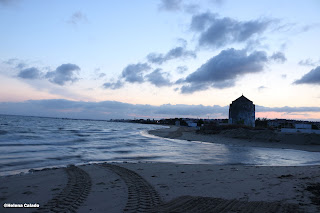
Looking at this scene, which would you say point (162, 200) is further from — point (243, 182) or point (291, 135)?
point (291, 135)

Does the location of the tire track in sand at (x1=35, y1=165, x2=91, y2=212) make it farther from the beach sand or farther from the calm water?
the calm water

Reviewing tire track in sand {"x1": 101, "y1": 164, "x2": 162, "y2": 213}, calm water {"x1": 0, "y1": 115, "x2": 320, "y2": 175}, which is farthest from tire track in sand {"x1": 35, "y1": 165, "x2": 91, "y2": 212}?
calm water {"x1": 0, "y1": 115, "x2": 320, "y2": 175}

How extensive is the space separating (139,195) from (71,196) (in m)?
1.63

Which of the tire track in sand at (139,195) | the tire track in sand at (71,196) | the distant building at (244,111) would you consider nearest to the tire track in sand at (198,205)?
the tire track in sand at (139,195)

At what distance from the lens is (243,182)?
648cm

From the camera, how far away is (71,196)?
5.29m

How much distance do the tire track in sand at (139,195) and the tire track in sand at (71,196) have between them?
1098 mm

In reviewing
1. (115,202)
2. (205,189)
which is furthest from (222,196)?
(115,202)

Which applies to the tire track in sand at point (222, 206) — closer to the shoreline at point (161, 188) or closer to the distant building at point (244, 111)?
the shoreline at point (161, 188)

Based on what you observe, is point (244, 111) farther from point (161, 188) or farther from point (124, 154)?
point (161, 188)

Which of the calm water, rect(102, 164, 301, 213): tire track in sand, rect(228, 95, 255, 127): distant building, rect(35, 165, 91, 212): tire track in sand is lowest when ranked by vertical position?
the calm water

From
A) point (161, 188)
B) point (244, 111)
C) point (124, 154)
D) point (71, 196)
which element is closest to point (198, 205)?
point (161, 188)

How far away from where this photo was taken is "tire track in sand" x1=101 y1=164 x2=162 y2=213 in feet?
14.9

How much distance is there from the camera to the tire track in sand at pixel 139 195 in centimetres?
453
